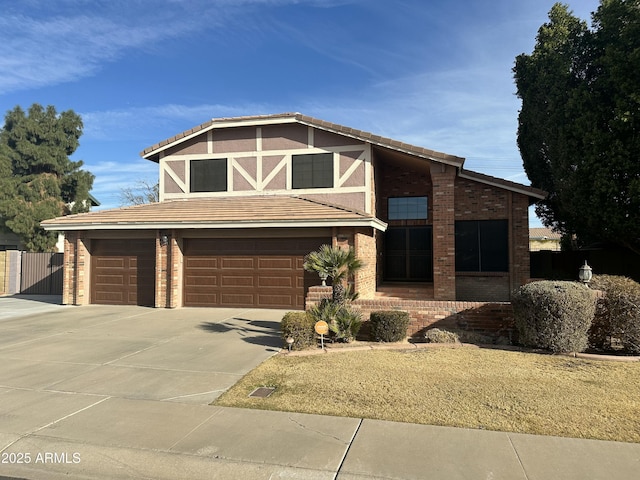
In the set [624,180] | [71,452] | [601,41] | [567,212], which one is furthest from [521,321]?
[601,41]

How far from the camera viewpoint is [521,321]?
25.2 ft

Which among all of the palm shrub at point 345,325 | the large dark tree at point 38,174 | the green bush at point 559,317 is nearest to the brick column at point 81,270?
the palm shrub at point 345,325

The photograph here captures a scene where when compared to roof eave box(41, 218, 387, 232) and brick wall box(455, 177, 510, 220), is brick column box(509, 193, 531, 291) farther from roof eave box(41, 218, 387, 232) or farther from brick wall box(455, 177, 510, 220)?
roof eave box(41, 218, 387, 232)

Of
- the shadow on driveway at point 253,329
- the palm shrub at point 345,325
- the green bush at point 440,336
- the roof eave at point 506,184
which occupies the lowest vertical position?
the shadow on driveway at point 253,329

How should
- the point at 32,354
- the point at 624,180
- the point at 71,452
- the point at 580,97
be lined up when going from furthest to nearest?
the point at 580,97
the point at 624,180
the point at 32,354
the point at 71,452

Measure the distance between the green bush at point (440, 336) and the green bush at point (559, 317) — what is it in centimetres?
136

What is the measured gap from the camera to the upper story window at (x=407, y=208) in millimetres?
15633

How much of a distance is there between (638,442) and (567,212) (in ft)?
44.6

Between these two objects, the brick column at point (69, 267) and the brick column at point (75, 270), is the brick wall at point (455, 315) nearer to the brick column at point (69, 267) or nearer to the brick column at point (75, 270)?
the brick column at point (75, 270)

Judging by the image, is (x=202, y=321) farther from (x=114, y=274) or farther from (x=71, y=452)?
(x=71, y=452)

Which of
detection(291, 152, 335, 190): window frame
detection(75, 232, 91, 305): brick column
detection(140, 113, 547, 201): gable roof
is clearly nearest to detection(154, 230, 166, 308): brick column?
detection(75, 232, 91, 305): brick column

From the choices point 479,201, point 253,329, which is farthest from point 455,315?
point 479,201

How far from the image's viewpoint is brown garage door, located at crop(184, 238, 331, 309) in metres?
13.1

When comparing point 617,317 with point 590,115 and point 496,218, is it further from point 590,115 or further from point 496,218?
point 590,115
